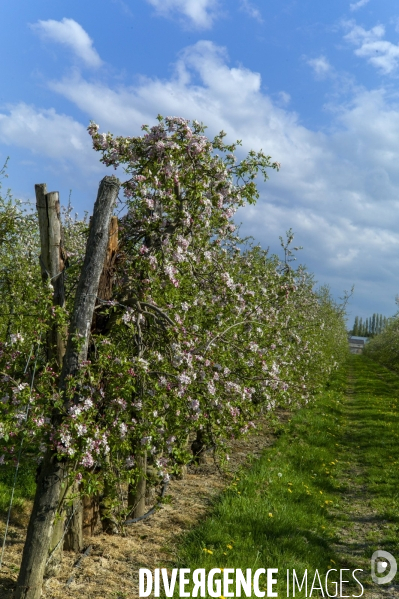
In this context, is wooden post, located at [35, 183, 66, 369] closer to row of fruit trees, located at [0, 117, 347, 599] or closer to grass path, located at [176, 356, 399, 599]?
row of fruit trees, located at [0, 117, 347, 599]

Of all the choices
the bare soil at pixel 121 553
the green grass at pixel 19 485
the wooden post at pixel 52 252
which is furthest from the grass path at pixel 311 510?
the wooden post at pixel 52 252

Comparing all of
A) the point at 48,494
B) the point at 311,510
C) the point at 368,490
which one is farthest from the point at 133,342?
the point at 368,490

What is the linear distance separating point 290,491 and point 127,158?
561 centimetres

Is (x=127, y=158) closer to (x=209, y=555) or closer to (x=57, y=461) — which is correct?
(x=57, y=461)

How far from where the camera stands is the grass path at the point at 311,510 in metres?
5.68

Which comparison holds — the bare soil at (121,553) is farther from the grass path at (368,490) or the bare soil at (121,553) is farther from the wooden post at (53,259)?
the grass path at (368,490)

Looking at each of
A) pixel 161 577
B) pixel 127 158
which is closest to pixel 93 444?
pixel 161 577

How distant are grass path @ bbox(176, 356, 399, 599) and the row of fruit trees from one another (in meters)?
0.96

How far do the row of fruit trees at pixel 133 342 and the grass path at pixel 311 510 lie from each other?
96cm

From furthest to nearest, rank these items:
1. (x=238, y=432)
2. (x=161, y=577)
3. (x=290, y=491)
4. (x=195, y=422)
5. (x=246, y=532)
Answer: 1. (x=290, y=491)
2. (x=238, y=432)
3. (x=246, y=532)
4. (x=195, y=422)
5. (x=161, y=577)

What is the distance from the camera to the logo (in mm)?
5984

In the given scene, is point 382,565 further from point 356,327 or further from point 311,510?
point 356,327

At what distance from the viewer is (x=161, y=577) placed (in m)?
5.18

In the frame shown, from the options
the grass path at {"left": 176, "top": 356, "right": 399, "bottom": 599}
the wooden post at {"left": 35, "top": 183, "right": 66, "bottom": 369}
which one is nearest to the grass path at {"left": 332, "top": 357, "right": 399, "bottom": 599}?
the grass path at {"left": 176, "top": 356, "right": 399, "bottom": 599}
